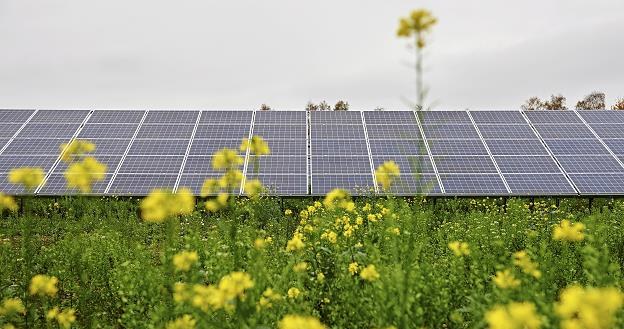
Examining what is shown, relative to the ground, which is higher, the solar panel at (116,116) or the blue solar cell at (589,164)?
the solar panel at (116,116)

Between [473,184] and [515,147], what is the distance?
3.09m

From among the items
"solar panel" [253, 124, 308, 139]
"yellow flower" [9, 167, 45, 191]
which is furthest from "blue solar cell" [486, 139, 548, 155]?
"yellow flower" [9, 167, 45, 191]

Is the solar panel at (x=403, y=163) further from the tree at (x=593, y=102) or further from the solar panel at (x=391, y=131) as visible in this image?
the tree at (x=593, y=102)

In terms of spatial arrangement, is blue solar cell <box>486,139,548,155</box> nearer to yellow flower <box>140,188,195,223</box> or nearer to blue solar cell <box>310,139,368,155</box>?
blue solar cell <box>310,139,368,155</box>

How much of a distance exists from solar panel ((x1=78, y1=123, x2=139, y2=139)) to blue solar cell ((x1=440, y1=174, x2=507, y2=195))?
31.4 ft

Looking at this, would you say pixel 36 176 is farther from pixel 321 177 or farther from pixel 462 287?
pixel 321 177

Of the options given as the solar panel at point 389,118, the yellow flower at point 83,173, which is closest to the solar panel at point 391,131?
the solar panel at point 389,118

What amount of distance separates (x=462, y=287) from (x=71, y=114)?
15879 millimetres

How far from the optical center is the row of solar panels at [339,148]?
1365cm

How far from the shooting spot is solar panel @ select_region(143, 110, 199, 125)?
17.5 m

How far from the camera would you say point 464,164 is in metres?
14.7

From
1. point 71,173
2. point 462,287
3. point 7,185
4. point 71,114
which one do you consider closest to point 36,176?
point 71,173

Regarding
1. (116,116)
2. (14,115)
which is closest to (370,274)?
(116,116)

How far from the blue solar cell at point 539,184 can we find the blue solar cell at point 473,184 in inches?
12.7
